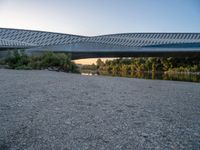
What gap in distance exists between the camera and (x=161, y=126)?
157 inches

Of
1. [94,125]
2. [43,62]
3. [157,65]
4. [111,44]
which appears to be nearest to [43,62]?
[43,62]

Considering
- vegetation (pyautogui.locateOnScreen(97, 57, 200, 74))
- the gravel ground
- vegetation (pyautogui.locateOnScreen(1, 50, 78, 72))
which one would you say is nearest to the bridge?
vegetation (pyautogui.locateOnScreen(97, 57, 200, 74))

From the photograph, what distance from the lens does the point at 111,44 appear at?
48438mm

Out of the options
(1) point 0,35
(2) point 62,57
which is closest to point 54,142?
(2) point 62,57

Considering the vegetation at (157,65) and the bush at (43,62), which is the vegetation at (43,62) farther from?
the vegetation at (157,65)

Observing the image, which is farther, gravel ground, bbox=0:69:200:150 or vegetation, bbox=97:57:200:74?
vegetation, bbox=97:57:200:74

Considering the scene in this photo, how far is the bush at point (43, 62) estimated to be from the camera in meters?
22.0

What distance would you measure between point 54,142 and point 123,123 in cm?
134

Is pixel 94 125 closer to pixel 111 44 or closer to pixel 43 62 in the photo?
pixel 43 62

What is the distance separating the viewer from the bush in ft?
72.1

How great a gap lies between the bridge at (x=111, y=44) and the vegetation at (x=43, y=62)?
18498mm

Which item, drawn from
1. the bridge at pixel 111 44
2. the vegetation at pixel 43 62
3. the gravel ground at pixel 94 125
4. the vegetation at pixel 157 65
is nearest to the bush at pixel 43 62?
the vegetation at pixel 43 62

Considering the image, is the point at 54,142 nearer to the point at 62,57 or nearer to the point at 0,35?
the point at 62,57

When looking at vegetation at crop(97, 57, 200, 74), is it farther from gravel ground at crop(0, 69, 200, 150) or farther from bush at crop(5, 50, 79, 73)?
gravel ground at crop(0, 69, 200, 150)
